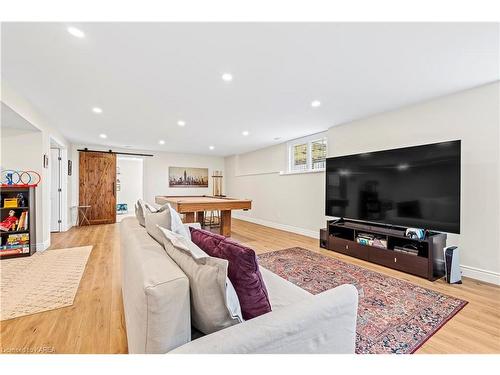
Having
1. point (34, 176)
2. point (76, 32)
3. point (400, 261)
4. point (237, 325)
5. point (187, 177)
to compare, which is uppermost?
point (76, 32)

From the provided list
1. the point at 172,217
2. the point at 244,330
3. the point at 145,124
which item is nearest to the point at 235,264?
the point at 244,330

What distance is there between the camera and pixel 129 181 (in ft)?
30.6

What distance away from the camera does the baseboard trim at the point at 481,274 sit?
2.67 meters

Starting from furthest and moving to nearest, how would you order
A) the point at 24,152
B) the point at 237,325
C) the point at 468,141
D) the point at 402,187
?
1. the point at 24,152
2. the point at 402,187
3. the point at 468,141
4. the point at 237,325

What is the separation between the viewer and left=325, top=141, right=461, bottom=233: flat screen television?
2.73 m

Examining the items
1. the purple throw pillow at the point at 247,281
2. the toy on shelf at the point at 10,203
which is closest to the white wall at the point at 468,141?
the purple throw pillow at the point at 247,281

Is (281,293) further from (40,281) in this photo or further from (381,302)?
(40,281)

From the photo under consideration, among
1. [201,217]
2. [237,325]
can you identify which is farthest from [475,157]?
[201,217]

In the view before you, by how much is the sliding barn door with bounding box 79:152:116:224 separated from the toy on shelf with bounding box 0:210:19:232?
9.64 feet

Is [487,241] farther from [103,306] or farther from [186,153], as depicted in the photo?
[186,153]

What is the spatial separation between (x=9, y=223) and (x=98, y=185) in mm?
3182

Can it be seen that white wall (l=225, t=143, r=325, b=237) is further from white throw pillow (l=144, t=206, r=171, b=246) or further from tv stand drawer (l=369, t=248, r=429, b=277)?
white throw pillow (l=144, t=206, r=171, b=246)

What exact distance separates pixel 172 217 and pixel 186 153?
6648 mm

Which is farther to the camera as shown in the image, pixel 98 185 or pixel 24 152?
pixel 98 185
